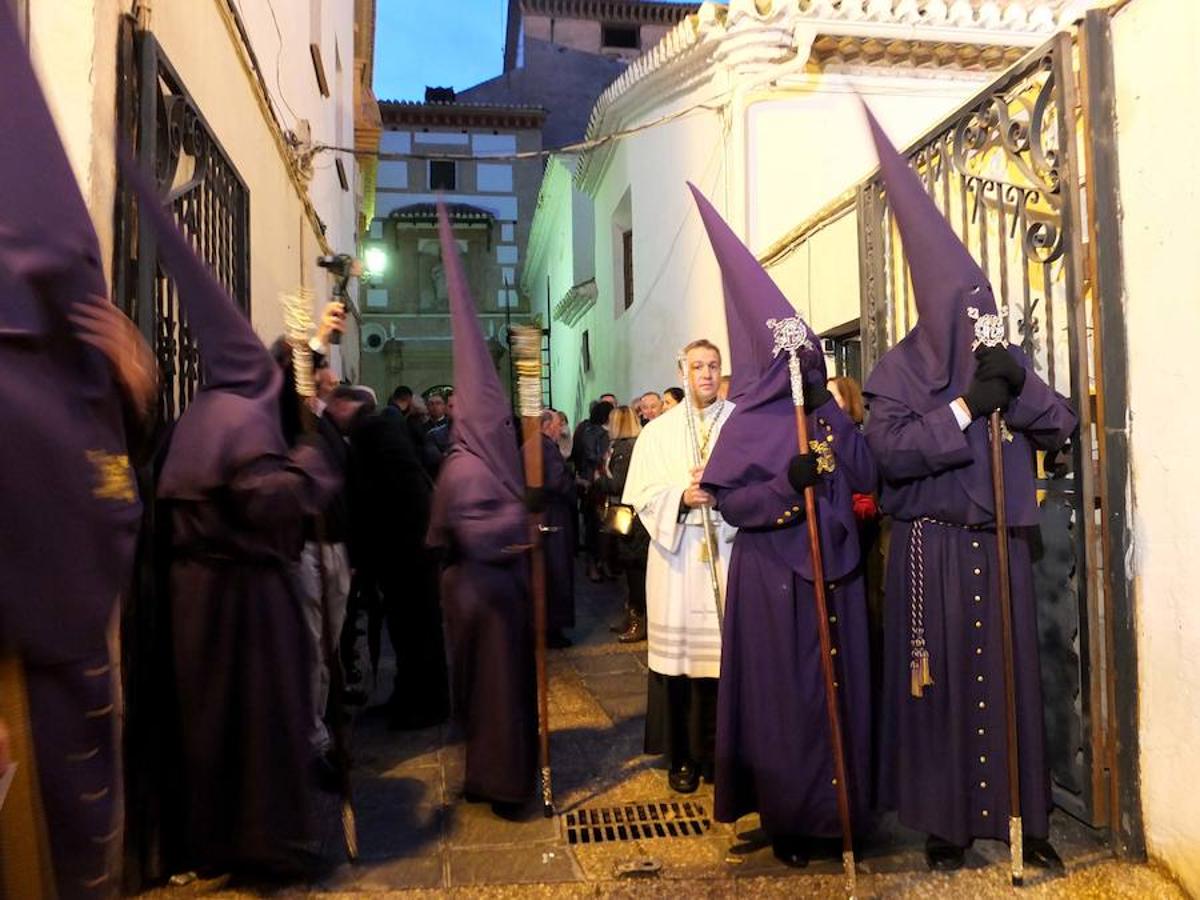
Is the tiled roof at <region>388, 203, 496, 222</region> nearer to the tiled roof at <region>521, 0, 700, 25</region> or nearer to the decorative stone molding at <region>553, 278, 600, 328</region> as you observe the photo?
the tiled roof at <region>521, 0, 700, 25</region>

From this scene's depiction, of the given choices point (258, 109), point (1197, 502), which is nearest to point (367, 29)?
point (258, 109)

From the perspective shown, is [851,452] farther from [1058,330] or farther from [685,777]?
[685,777]

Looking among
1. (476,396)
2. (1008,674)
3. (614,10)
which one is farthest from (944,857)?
(614,10)

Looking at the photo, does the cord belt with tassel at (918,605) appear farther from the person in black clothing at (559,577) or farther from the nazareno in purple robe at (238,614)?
the person in black clothing at (559,577)

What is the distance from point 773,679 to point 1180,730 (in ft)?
4.44

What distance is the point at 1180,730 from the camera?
9.69 feet

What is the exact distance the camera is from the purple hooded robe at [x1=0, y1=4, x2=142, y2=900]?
133 cm

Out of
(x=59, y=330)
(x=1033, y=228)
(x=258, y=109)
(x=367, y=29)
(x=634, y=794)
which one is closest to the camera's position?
(x=59, y=330)

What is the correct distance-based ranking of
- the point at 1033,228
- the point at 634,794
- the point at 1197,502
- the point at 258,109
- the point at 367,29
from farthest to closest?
1. the point at 367,29
2. the point at 258,109
3. the point at 634,794
4. the point at 1033,228
5. the point at 1197,502

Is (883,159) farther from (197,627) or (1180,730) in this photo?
(197,627)

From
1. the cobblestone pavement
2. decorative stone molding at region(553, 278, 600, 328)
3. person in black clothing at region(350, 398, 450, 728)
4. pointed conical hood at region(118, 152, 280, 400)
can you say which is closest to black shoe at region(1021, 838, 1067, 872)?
the cobblestone pavement

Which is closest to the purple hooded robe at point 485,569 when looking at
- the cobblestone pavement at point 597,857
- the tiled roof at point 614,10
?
the cobblestone pavement at point 597,857

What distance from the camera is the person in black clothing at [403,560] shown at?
4852 millimetres

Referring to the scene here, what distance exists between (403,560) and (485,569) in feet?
4.36
